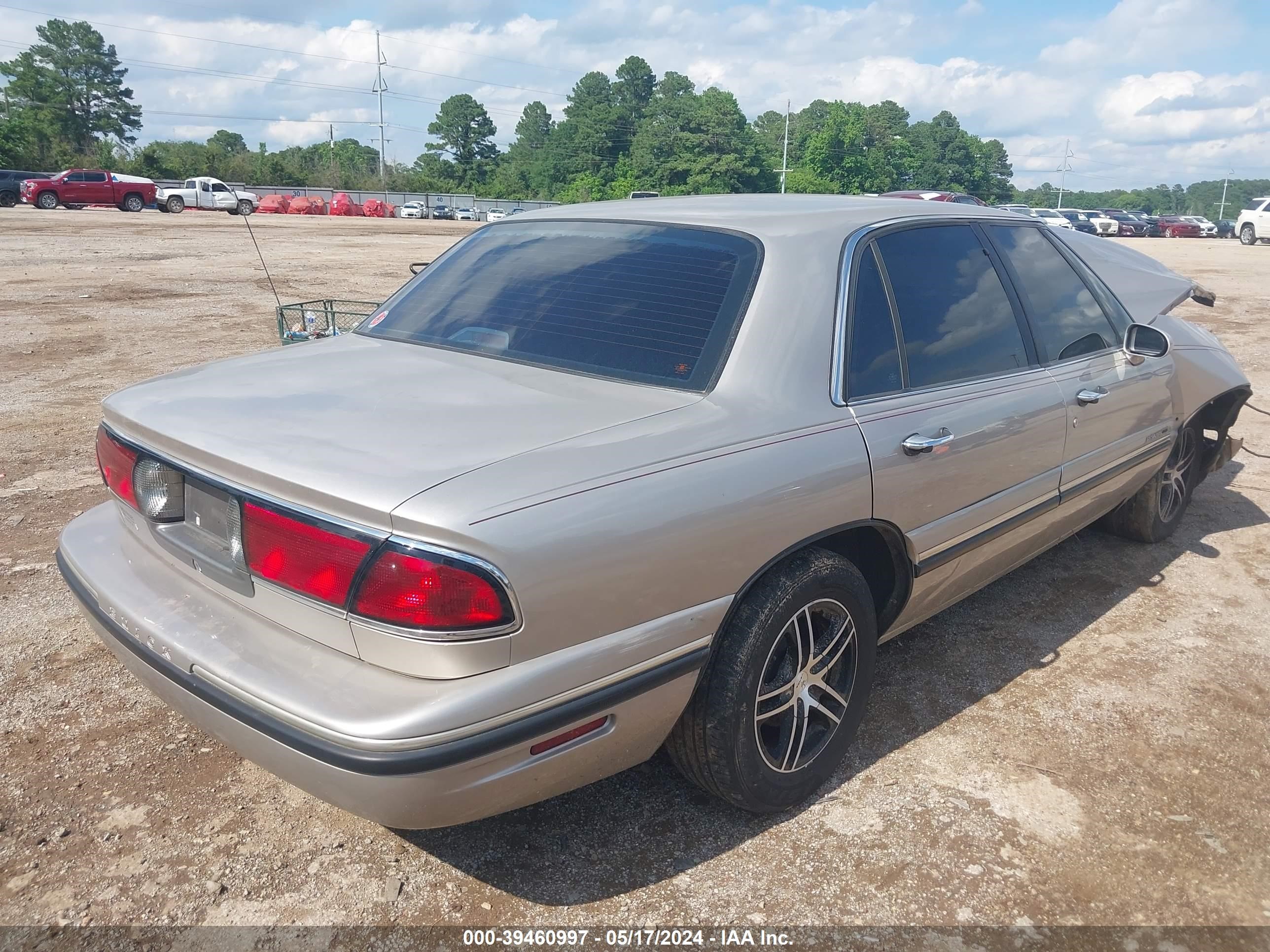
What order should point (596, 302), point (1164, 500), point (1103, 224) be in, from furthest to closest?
1. point (1103, 224)
2. point (1164, 500)
3. point (596, 302)

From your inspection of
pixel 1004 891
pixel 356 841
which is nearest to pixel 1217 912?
pixel 1004 891

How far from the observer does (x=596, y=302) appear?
9.34 feet

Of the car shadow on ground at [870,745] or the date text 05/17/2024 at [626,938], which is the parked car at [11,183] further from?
the date text 05/17/2024 at [626,938]

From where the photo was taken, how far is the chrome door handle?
9.07 feet

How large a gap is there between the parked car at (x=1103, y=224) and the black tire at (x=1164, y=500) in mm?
40959

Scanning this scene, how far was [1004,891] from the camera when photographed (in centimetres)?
243

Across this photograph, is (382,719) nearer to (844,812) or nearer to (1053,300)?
(844,812)

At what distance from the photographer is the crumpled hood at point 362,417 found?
79.0 inches

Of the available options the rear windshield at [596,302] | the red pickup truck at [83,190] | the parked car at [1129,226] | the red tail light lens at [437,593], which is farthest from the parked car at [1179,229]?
the red tail light lens at [437,593]

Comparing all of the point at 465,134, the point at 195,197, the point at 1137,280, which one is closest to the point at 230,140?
the point at 465,134

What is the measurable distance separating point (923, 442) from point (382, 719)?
1.72m

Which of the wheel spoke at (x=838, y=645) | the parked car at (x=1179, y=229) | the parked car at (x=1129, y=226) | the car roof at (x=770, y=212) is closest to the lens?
the wheel spoke at (x=838, y=645)

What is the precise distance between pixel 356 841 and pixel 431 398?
1.22 metres

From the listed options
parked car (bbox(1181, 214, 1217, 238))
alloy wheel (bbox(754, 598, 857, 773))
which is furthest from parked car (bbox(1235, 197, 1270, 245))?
alloy wheel (bbox(754, 598, 857, 773))
